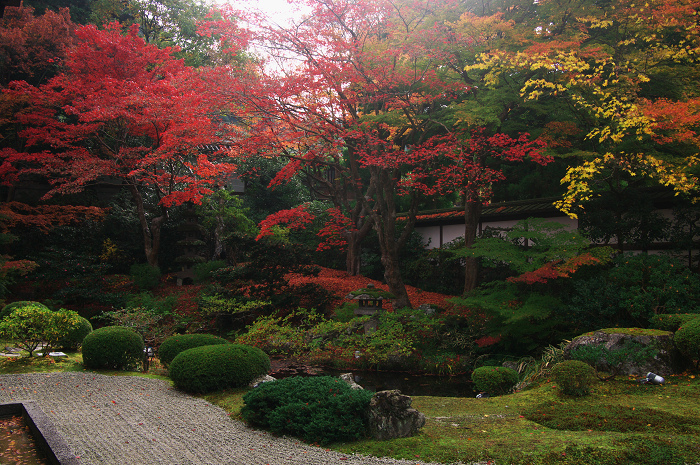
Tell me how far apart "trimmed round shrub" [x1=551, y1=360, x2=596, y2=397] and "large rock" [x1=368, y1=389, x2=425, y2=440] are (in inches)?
98.4

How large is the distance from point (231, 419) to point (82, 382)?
332cm

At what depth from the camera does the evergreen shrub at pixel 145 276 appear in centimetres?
1465

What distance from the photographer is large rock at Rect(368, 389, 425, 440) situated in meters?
4.70

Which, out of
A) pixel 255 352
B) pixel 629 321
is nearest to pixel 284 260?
pixel 255 352

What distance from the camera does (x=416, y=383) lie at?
909 centimetres

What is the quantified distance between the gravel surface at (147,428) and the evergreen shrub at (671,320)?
5738 millimetres

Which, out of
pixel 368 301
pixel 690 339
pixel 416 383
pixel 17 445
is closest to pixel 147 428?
pixel 17 445

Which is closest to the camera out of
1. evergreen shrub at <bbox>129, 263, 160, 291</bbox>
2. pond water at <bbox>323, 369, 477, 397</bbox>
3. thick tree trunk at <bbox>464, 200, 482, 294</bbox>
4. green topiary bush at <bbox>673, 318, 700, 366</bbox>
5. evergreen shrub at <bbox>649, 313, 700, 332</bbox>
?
green topiary bush at <bbox>673, 318, 700, 366</bbox>

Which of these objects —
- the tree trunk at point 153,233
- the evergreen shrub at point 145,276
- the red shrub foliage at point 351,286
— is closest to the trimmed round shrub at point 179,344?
the red shrub foliage at point 351,286

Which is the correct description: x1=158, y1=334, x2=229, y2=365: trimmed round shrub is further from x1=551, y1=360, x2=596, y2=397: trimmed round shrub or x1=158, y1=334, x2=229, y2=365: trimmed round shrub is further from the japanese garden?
x1=551, y1=360, x2=596, y2=397: trimmed round shrub

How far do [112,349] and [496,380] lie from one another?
6.76 metres

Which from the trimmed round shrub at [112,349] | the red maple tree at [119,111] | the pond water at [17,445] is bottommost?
the pond water at [17,445]

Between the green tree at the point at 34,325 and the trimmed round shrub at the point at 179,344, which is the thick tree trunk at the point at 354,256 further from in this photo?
the green tree at the point at 34,325

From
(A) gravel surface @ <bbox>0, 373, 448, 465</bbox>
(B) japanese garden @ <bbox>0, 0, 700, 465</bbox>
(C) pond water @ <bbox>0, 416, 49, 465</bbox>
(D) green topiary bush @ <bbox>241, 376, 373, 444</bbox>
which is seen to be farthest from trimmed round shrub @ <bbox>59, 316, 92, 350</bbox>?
(D) green topiary bush @ <bbox>241, 376, 373, 444</bbox>
